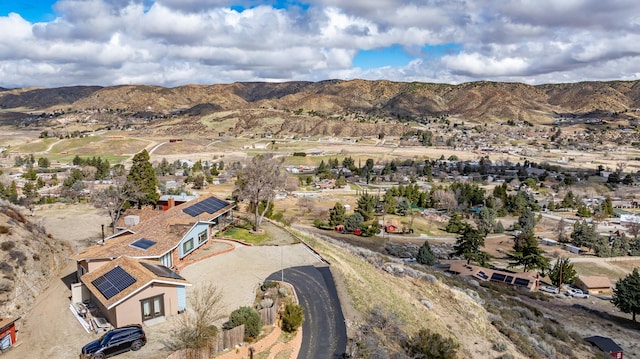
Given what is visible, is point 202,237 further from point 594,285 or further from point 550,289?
point 594,285

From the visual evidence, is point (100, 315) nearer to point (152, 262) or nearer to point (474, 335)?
point (152, 262)

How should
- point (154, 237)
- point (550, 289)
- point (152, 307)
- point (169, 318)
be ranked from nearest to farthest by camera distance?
point (152, 307)
point (169, 318)
point (154, 237)
point (550, 289)

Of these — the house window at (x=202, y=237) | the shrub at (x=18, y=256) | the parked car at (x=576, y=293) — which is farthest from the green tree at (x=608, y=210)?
the shrub at (x=18, y=256)

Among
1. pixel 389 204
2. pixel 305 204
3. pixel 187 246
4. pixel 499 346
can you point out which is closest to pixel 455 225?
pixel 389 204

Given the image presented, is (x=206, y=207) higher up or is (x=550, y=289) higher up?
(x=206, y=207)

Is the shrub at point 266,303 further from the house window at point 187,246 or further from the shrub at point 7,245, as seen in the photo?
the shrub at point 7,245

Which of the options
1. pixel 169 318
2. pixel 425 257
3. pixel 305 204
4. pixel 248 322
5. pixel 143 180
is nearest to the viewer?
pixel 248 322

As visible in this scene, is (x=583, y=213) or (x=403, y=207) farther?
(x=583, y=213)

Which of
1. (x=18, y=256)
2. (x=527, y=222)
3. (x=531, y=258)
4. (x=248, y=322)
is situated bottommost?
(x=527, y=222)
